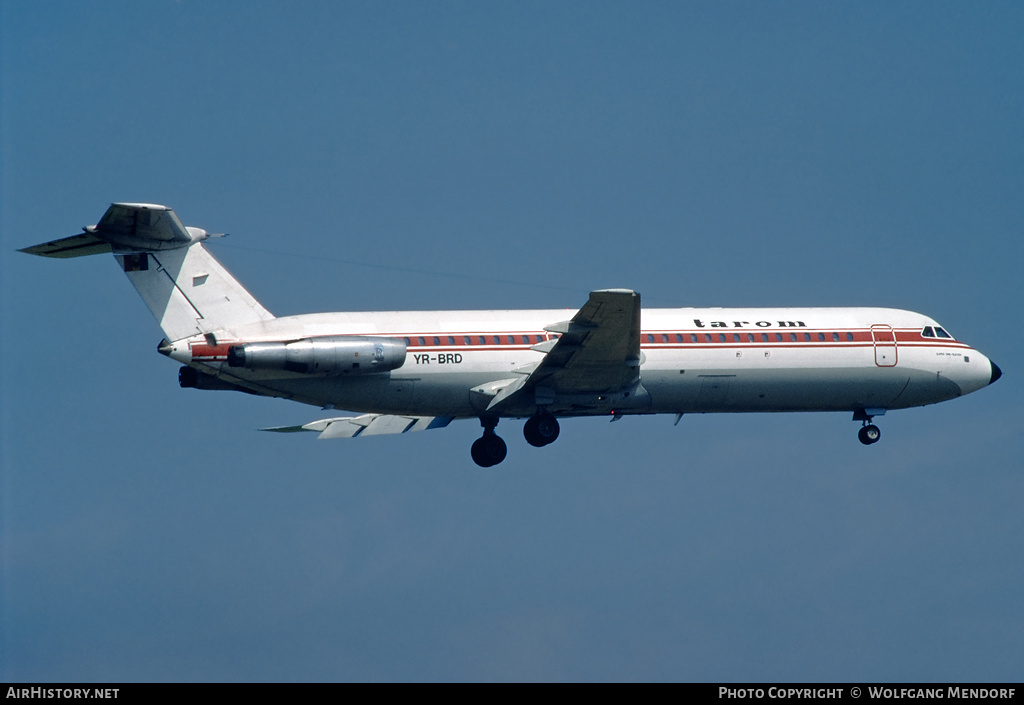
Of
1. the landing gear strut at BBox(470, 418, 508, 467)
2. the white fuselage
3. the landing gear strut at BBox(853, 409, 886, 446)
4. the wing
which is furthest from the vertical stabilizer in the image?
the landing gear strut at BBox(853, 409, 886, 446)

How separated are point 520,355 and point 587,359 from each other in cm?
235

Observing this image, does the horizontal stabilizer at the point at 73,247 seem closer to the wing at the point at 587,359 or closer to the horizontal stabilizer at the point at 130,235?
the horizontal stabilizer at the point at 130,235

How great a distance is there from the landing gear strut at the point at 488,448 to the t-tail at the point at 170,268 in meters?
8.56

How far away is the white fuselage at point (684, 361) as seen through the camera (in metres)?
40.7

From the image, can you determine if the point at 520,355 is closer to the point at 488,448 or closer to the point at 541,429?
the point at 541,429

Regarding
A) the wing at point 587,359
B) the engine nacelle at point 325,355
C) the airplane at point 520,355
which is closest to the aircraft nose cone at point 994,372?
the airplane at point 520,355

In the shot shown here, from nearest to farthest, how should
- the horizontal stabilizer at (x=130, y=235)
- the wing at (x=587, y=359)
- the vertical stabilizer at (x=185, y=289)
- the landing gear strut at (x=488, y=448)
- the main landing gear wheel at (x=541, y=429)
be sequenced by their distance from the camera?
the horizontal stabilizer at (x=130, y=235), the vertical stabilizer at (x=185, y=289), the wing at (x=587, y=359), the main landing gear wheel at (x=541, y=429), the landing gear strut at (x=488, y=448)

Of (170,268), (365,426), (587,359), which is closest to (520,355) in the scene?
(587,359)

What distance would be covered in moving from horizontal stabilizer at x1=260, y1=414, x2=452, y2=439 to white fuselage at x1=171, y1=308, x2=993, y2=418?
10.5 feet

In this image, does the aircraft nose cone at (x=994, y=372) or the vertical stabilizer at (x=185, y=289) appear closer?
the vertical stabilizer at (x=185, y=289)

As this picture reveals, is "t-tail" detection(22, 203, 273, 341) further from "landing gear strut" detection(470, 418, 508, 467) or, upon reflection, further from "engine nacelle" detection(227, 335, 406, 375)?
"landing gear strut" detection(470, 418, 508, 467)

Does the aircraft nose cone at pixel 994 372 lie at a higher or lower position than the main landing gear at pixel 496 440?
higher

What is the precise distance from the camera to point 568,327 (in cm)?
3922

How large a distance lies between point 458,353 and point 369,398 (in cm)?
285
